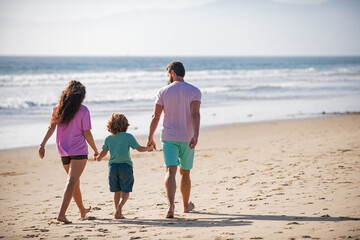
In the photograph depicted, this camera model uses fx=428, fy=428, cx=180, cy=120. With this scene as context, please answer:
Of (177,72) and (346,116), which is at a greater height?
(177,72)

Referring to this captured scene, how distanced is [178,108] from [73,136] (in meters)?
1.20

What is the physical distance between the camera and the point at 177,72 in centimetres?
490

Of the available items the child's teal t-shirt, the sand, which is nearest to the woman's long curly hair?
the child's teal t-shirt

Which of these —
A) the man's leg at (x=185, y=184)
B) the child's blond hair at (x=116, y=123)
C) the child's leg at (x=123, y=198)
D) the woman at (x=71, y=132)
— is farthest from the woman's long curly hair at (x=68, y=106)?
the man's leg at (x=185, y=184)

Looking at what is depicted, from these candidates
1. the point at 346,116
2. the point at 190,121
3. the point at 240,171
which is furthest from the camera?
the point at 346,116

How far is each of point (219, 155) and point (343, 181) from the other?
11.5ft

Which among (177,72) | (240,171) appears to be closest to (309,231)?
(177,72)

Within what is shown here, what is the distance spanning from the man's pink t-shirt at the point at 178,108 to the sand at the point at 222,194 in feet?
3.11

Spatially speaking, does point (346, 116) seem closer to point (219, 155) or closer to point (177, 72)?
point (219, 155)

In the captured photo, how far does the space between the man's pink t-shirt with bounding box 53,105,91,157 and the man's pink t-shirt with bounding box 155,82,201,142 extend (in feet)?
2.96

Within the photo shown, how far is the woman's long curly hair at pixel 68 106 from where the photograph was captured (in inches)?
183

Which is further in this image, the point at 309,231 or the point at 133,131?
the point at 133,131

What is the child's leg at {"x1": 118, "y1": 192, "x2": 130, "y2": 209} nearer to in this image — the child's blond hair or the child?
the child

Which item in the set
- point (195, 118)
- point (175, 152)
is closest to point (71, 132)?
point (175, 152)
